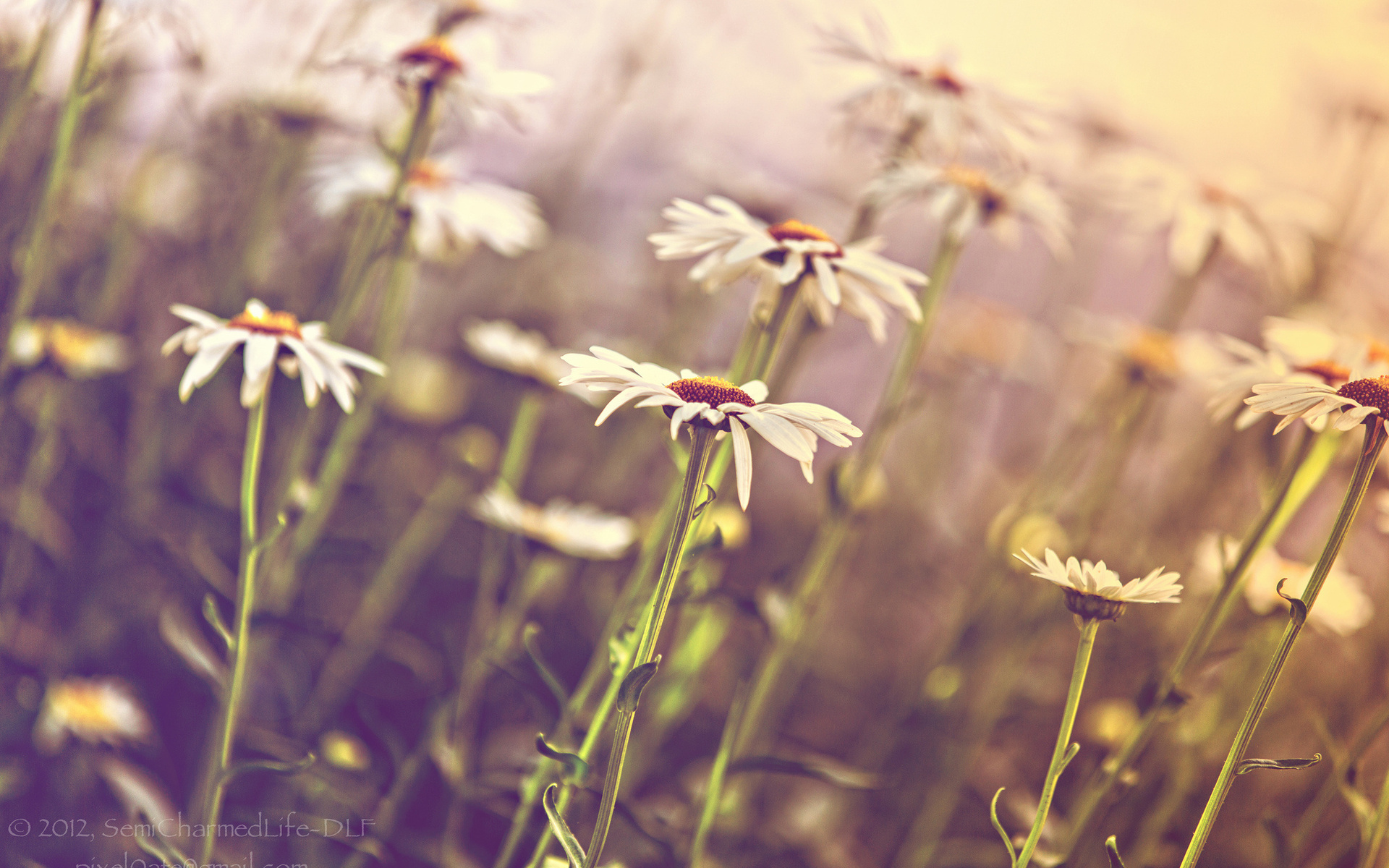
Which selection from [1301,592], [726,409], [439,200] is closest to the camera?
[726,409]

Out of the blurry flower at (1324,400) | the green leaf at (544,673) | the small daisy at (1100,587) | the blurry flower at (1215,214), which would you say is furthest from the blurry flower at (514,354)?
the blurry flower at (1215,214)

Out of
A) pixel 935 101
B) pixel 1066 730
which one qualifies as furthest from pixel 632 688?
pixel 935 101

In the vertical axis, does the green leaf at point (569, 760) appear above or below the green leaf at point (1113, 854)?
below

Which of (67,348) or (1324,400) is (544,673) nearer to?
(1324,400)

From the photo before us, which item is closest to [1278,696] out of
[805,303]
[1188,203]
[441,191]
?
[1188,203]

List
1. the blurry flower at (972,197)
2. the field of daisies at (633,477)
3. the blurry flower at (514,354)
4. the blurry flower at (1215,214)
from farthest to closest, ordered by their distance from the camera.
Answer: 1. the blurry flower at (1215,214)
2. the blurry flower at (514,354)
3. the blurry flower at (972,197)
4. the field of daisies at (633,477)

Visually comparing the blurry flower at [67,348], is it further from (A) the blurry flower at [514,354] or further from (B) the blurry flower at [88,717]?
(A) the blurry flower at [514,354]

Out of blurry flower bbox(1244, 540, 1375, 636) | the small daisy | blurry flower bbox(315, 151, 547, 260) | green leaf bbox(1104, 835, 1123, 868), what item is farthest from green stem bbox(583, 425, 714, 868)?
blurry flower bbox(1244, 540, 1375, 636)

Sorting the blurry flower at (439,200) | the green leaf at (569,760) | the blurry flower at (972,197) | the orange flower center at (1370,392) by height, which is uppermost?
the blurry flower at (972,197)
